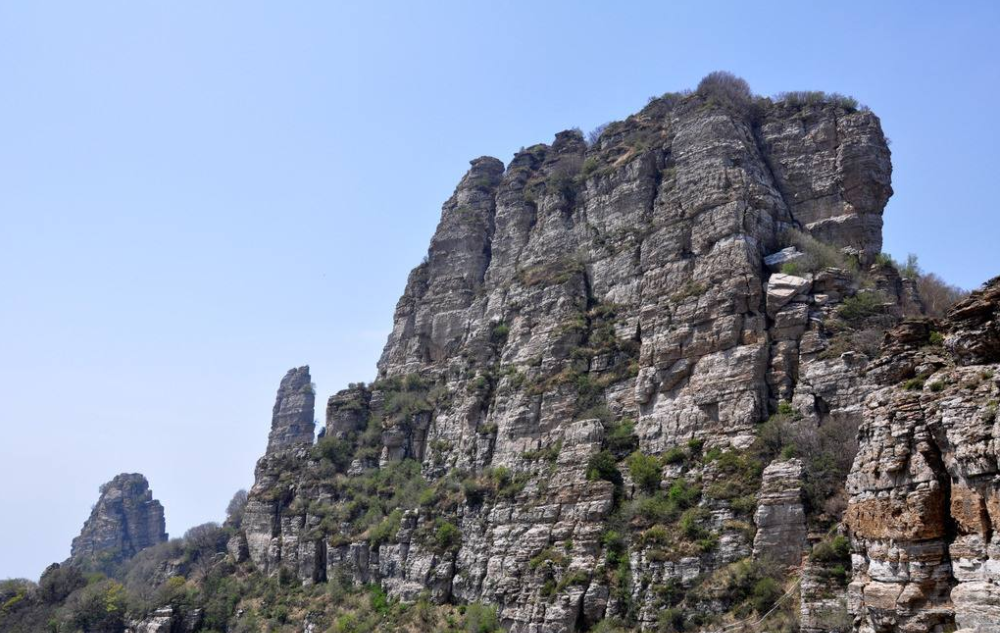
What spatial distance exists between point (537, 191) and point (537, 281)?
13.8 meters

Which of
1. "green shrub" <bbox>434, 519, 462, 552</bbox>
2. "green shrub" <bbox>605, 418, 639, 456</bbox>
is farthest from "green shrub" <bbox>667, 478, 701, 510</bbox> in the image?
"green shrub" <bbox>434, 519, 462, 552</bbox>

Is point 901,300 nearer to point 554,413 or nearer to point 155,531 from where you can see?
point 554,413

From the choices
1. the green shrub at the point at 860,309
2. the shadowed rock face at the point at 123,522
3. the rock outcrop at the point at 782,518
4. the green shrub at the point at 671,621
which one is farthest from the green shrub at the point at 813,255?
the shadowed rock face at the point at 123,522

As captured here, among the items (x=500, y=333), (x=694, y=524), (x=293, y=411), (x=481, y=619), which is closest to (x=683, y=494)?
(x=694, y=524)

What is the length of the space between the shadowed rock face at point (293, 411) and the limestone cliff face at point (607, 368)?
1859 inches

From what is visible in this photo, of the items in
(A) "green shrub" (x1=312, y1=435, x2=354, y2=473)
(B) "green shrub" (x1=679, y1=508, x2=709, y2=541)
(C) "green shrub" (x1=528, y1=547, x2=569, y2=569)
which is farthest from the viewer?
(A) "green shrub" (x1=312, y1=435, x2=354, y2=473)

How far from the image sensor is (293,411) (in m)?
124

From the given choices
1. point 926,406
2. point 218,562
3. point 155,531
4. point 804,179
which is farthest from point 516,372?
point 155,531

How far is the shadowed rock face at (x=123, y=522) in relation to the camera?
422 ft

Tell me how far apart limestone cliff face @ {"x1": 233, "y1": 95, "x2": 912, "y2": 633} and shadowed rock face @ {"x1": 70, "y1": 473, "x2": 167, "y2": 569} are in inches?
2866

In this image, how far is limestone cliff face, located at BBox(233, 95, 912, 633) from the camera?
4122 centimetres

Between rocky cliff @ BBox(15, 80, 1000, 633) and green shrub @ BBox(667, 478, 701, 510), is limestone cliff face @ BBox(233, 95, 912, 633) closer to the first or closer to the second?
rocky cliff @ BBox(15, 80, 1000, 633)

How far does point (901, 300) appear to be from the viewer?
149 ft

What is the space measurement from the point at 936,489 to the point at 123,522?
456ft
